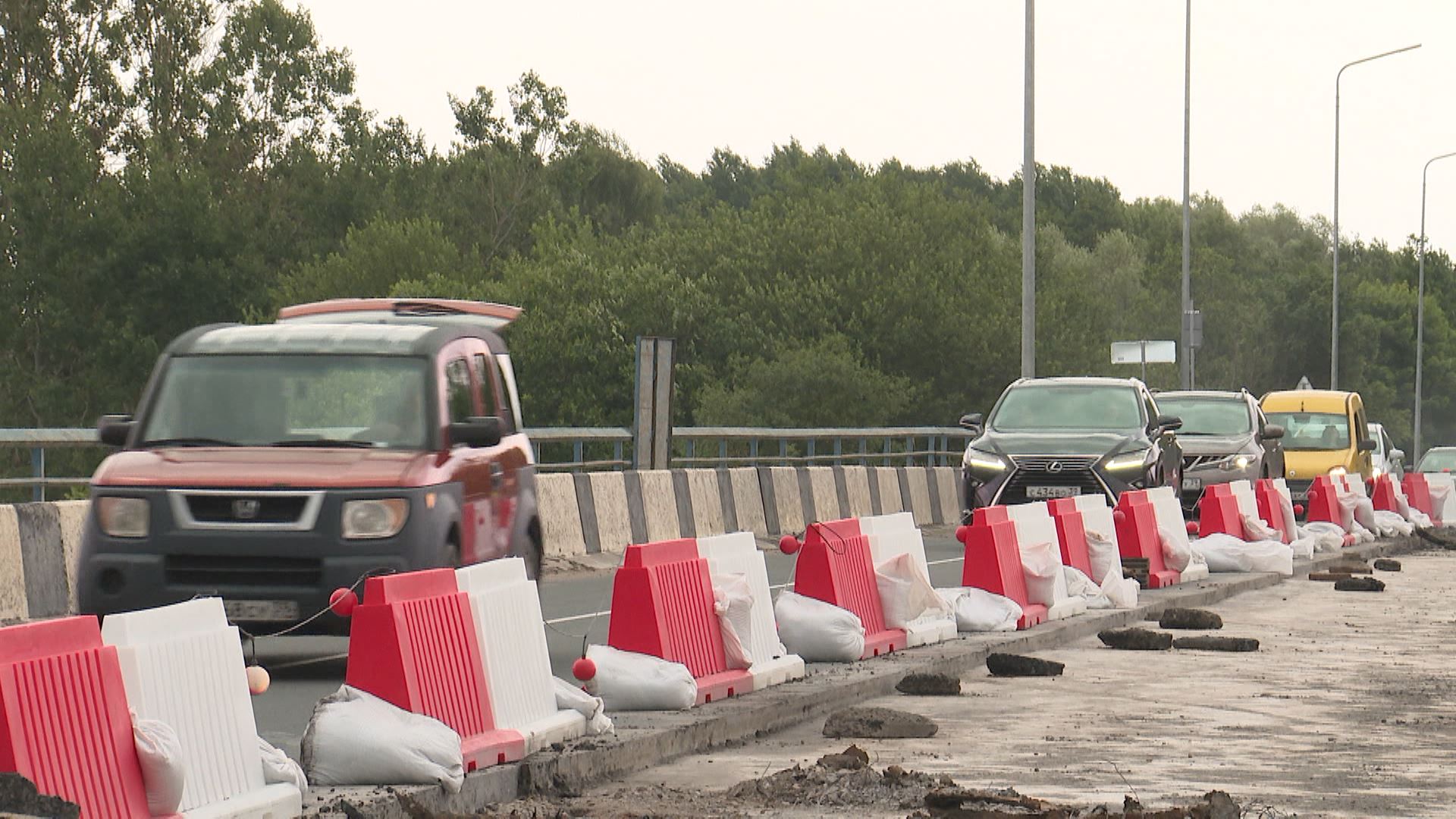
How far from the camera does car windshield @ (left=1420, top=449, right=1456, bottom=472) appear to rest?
1992 inches

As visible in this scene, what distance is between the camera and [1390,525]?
28.8 meters

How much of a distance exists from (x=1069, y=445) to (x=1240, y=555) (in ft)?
9.82

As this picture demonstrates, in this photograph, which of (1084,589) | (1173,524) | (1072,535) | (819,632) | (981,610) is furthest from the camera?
(1173,524)

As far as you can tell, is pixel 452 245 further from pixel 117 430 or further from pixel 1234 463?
pixel 117 430

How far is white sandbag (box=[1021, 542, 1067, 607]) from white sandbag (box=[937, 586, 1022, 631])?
0.56 m

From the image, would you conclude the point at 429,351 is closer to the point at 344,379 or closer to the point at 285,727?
the point at 344,379

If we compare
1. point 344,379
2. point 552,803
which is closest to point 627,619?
point 552,803

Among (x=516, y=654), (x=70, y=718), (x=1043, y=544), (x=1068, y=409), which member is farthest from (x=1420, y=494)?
(x=70, y=718)

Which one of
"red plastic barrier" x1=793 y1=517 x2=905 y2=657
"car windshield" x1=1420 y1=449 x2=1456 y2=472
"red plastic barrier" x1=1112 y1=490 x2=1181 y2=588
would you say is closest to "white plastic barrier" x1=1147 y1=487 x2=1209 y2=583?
"red plastic barrier" x1=1112 y1=490 x2=1181 y2=588

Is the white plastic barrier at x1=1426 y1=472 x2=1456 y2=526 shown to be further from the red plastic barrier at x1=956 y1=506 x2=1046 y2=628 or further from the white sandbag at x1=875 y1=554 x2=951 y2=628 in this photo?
the white sandbag at x1=875 y1=554 x2=951 y2=628

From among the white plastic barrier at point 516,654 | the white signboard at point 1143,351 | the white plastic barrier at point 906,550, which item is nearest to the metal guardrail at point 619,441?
the white signboard at point 1143,351

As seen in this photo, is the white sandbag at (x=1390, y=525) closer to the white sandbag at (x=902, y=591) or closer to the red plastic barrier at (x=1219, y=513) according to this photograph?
the red plastic barrier at (x=1219, y=513)

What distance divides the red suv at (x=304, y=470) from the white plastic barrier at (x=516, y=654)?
2551 millimetres

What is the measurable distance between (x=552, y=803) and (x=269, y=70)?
2754 inches
